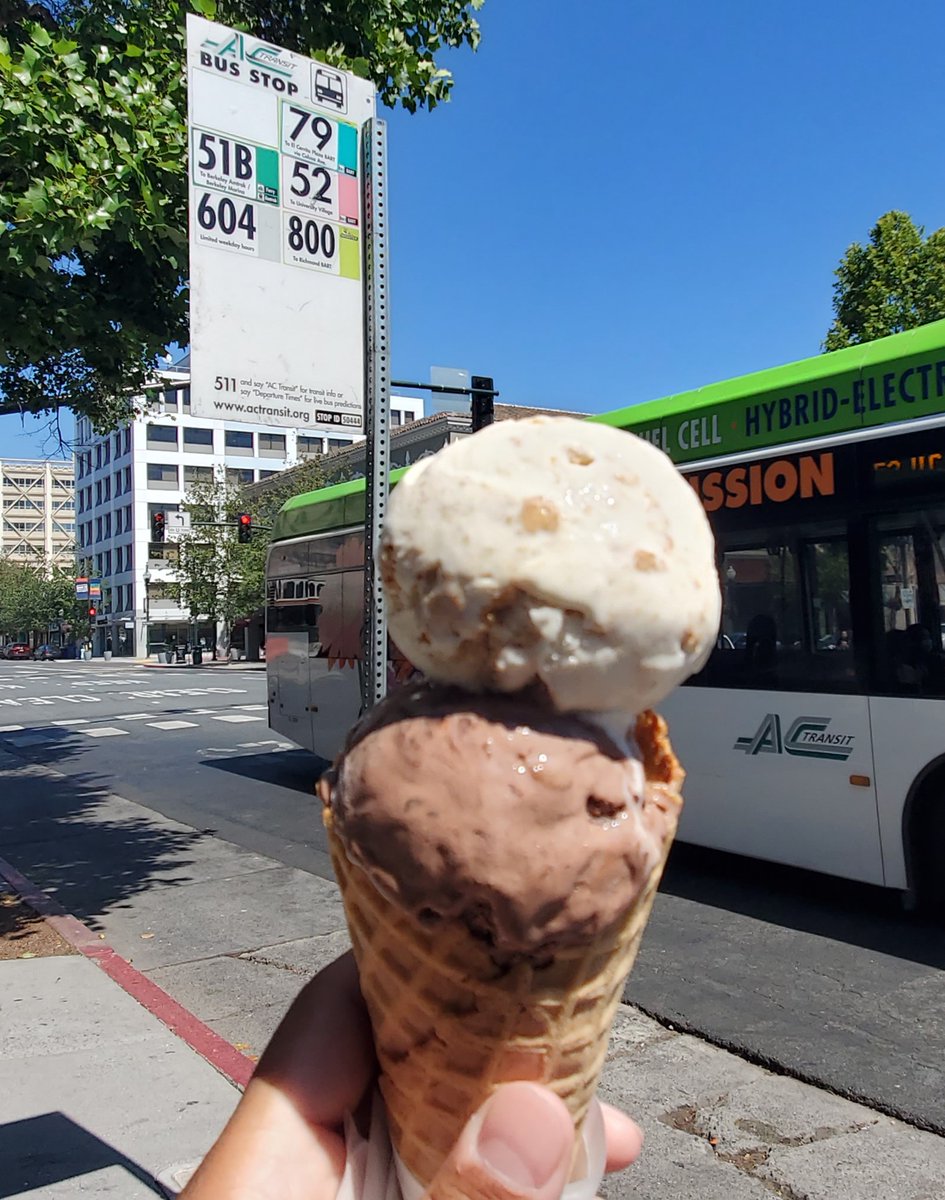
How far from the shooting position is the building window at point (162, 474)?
74.0 metres

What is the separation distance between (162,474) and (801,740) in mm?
74177

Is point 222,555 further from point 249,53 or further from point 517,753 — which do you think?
point 517,753

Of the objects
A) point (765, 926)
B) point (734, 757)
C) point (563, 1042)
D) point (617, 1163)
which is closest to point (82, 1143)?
point (617, 1163)

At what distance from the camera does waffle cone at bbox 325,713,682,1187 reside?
1.34 metres

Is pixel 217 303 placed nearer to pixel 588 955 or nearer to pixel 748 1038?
pixel 588 955

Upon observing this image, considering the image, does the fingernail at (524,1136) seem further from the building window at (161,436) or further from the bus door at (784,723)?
the building window at (161,436)

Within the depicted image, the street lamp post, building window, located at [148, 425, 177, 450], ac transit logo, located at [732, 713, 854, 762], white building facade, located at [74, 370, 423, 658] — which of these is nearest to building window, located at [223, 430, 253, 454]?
white building facade, located at [74, 370, 423, 658]

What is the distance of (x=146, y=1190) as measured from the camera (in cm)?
337

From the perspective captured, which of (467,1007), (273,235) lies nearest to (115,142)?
(273,235)

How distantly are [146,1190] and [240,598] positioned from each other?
4723cm

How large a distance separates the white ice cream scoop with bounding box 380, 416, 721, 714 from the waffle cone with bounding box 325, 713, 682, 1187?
0.24 metres

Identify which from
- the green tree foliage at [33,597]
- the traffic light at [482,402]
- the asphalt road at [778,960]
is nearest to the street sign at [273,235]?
the asphalt road at [778,960]

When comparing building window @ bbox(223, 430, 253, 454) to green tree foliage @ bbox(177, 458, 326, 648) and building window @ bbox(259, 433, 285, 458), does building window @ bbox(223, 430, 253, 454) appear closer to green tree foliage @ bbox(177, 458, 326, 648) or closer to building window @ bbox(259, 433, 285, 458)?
building window @ bbox(259, 433, 285, 458)

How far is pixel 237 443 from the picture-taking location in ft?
250
